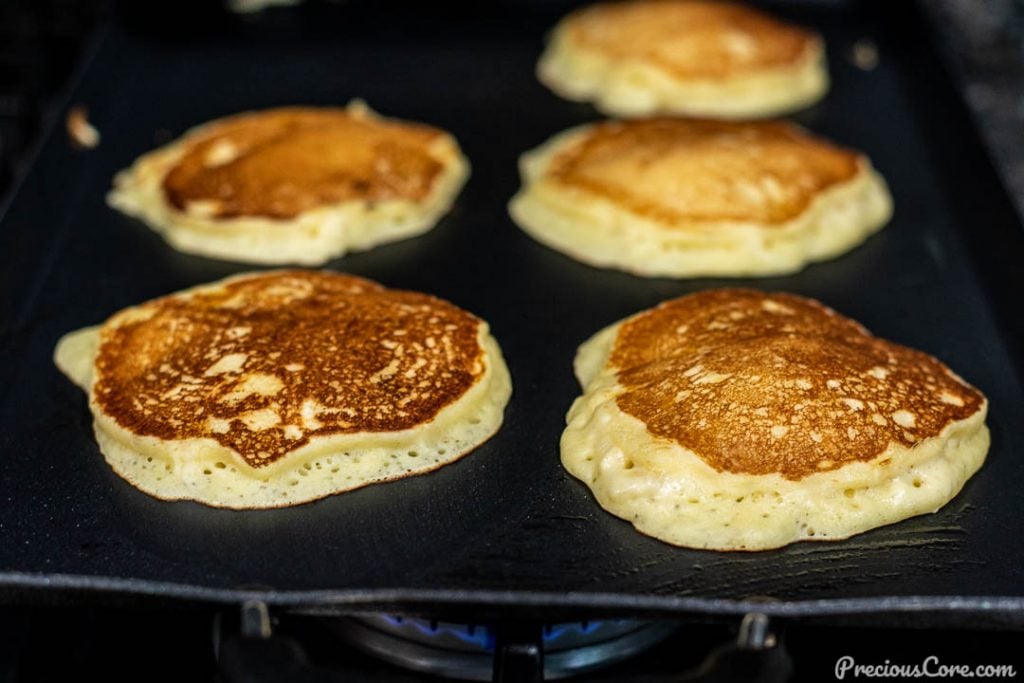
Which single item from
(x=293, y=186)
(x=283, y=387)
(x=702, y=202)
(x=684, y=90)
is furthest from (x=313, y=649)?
(x=684, y=90)

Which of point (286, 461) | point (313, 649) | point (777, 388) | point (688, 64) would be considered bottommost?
point (313, 649)

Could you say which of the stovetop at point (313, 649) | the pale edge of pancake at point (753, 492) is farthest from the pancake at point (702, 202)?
the stovetop at point (313, 649)

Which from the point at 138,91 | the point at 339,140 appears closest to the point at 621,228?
the point at 339,140

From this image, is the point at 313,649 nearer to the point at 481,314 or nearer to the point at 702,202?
the point at 481,314

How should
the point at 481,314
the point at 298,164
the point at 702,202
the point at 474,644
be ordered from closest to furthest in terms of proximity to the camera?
the point at 474,644
the point at 481,314
the point at 702,202
the point at 298,164

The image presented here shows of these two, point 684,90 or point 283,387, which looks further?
point 684,90

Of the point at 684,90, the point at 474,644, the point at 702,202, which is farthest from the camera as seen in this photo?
the point at 684,90

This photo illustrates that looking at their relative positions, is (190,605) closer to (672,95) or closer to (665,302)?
(665,302)
